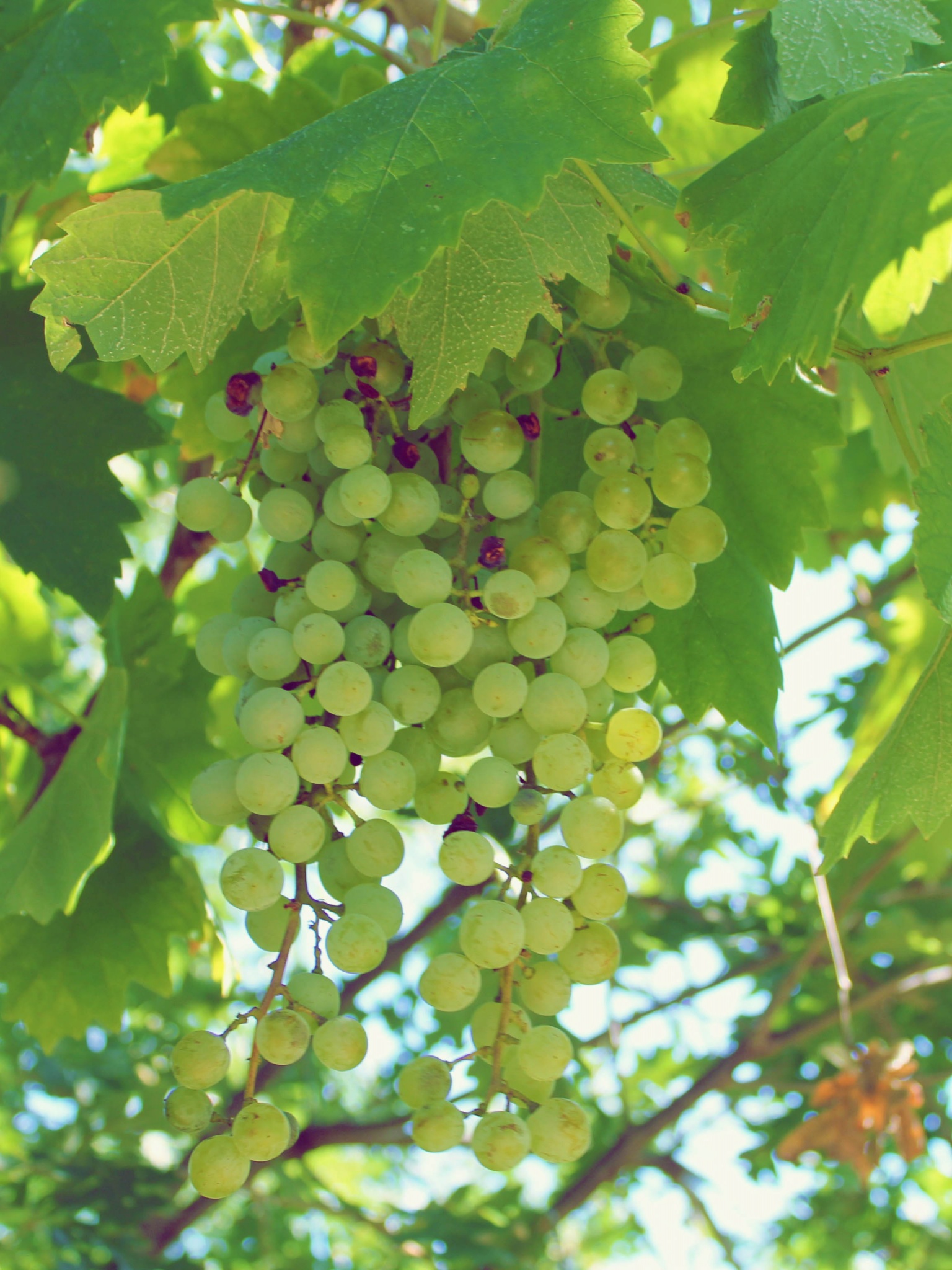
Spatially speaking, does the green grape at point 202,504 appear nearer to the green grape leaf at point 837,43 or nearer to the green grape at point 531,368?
the green grape at point 531,368

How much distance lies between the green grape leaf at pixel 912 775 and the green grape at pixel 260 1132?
429mm

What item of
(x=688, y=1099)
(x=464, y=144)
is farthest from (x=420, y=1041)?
(x=464, y=144)

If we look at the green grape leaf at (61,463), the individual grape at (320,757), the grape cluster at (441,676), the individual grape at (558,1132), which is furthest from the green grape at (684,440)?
the green grape leaf at (61,463)

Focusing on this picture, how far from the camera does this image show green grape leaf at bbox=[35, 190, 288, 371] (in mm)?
640

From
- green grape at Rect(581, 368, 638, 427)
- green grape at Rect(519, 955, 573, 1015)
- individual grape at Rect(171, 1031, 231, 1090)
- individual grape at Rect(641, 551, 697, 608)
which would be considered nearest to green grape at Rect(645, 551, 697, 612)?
individual grape at Rect(641, 551, 697, 608)

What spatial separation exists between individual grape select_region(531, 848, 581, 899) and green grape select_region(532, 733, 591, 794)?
0.04m

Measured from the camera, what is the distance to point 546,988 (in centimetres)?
68

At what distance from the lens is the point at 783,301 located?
26.3 inches

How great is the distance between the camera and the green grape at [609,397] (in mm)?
760

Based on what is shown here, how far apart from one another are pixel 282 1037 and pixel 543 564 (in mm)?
329

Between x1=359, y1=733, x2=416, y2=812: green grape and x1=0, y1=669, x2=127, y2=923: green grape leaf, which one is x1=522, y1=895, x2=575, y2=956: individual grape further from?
x1=0, y1=669, x2=127, y2=923: green grape leaf

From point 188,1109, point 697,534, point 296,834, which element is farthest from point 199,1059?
point 697,534

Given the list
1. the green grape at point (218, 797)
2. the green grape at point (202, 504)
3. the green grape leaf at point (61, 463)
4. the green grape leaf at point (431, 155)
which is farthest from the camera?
the green grape leaf at point (61, 463)

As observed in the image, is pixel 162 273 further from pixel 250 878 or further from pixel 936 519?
pixel 936 519
